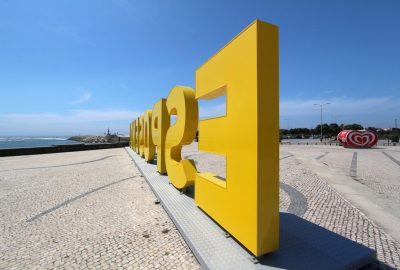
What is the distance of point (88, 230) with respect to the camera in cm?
489

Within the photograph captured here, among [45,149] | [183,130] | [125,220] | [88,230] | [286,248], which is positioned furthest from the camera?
[45,149]

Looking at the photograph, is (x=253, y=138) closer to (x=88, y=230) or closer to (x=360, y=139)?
(x=88, y=230)

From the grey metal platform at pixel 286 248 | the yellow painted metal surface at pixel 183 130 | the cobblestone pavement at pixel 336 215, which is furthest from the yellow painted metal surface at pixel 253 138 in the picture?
the yellow painted metal surface at pixel 183 130

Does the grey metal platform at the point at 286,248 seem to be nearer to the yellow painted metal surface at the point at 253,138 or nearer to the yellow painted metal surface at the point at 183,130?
the yellow painted metal surface at the point at 253,138

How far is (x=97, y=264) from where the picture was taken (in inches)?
142

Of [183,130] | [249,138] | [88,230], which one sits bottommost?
[88,230]

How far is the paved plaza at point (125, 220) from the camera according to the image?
3789 mm

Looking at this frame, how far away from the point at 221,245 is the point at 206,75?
12.8ft

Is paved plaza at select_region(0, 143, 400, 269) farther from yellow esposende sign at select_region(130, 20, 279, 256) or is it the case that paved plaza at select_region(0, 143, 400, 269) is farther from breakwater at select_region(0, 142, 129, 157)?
breakwater at select_region(0, 142, 129, 157)

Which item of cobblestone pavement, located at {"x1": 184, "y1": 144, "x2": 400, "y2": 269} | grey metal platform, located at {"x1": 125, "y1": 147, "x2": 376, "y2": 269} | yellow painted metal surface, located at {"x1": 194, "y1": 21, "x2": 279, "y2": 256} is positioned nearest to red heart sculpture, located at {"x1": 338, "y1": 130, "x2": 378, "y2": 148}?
cobblestone pavement, located at {"x1": 184, "y1": 144, "x2": 400, "y2": 269}

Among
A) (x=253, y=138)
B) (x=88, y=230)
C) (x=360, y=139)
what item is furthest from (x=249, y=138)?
(x=360, y=139)

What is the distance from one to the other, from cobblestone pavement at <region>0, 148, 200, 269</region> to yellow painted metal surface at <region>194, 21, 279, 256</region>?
3.86 feet

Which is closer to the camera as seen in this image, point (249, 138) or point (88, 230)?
point (249, 138)

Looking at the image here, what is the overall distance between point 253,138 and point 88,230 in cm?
436
